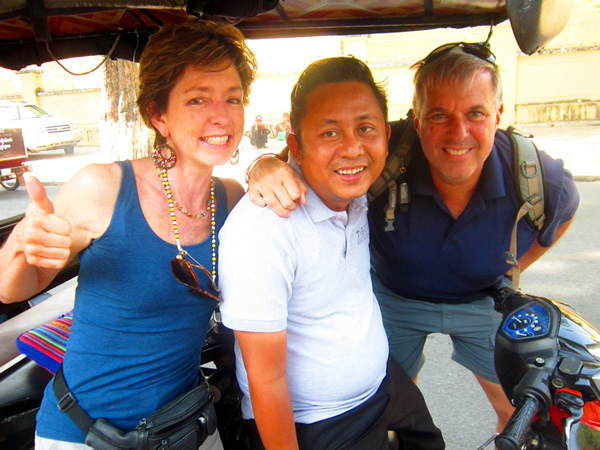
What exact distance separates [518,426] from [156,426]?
1.01m

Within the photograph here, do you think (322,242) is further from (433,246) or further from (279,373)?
(433,246)

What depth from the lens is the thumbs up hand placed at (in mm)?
1181

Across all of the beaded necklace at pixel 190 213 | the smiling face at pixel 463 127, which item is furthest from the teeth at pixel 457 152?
the beaded necklace at pixel 190 213

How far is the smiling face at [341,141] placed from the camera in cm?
157

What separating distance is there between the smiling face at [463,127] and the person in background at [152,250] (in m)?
Result: 0.86

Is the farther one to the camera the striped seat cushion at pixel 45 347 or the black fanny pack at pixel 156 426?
the striped seat cushion at pixel 45 347

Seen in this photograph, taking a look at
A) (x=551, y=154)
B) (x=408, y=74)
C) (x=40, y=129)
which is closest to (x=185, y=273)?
(x=551, y=154)

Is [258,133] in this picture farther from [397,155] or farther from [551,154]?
[397,155]

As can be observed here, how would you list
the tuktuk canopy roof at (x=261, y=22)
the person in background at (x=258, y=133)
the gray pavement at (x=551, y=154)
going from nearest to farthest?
the tuktuk canopy roof at (x=261, y=22) < the gray pavement at (x=551, y=154) < the person in background at (x=258, y=133)

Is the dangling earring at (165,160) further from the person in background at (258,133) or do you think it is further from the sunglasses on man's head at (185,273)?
the person in background at (258,133)

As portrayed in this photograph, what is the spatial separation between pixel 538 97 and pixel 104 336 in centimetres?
2201

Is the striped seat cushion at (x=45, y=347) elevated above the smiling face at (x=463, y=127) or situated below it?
below

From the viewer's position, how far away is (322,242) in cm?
152

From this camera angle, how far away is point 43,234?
119cm
